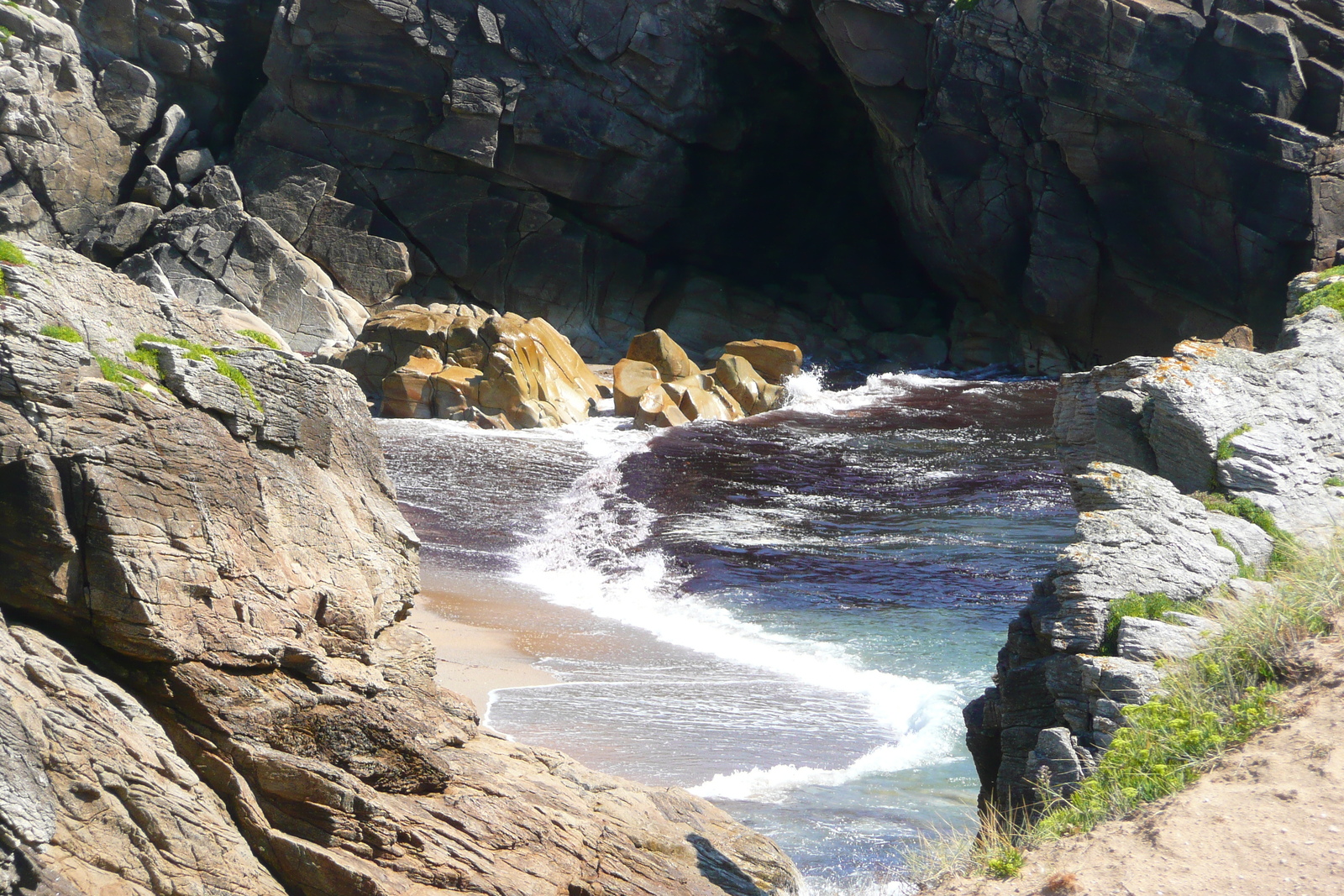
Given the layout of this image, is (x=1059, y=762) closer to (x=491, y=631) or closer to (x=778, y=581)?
(x=491, y=631)

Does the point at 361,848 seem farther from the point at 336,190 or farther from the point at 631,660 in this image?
the point at 336,190

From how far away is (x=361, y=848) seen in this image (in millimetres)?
4902

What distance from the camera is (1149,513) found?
6039 mm

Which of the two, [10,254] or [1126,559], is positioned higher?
[10,254]

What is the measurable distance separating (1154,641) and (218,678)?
456cm

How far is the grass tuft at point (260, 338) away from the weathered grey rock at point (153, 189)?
24.9 metres

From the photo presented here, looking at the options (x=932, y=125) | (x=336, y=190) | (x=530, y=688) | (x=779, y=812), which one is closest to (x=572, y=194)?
(x=336, y=190)

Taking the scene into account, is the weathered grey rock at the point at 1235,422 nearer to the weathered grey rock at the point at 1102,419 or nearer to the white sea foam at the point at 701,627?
the weathered grey rock at the point at 1102,419

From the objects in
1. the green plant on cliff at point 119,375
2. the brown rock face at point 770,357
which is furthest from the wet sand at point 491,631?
the brown rock face at point 770,357

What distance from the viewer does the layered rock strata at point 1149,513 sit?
16.9ft

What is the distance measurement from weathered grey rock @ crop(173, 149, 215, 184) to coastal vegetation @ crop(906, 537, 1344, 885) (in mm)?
29472

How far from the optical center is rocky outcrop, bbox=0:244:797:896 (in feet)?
14.4

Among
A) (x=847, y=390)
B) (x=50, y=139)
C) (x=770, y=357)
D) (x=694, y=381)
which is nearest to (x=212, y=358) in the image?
(x=694, y=381)

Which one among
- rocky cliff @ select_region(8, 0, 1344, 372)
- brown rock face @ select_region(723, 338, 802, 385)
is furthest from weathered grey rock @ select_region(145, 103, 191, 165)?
brown rock face @ select_region(723, 338, 802, 385)
